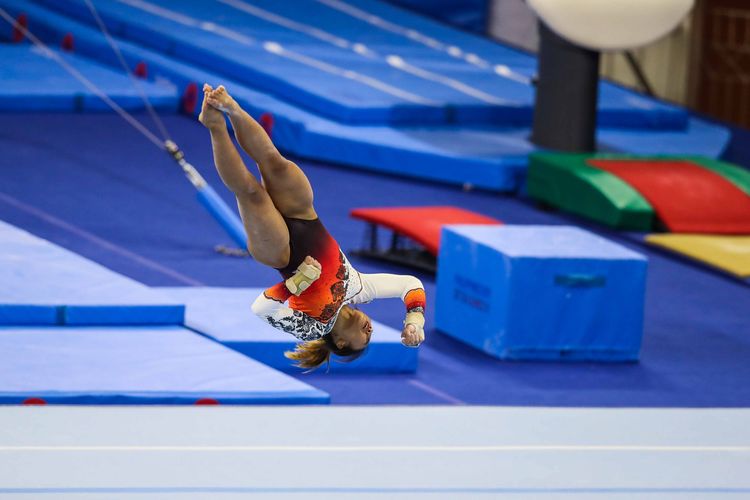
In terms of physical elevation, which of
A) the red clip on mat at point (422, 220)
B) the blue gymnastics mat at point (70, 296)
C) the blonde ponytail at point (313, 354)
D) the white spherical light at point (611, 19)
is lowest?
the blue gymnastics mat at point (70, 296)

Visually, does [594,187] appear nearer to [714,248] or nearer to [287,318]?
[714,248]

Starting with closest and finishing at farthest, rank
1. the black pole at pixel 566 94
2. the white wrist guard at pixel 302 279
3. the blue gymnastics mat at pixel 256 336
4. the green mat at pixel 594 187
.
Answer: the white wrist guard at pixel 302 279
the blue gymnastics mat at pixel 256 336
the green mat at pixel 594 187
the black pole at pixel 566 94

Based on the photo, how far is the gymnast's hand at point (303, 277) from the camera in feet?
14.9

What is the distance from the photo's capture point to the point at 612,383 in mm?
7723

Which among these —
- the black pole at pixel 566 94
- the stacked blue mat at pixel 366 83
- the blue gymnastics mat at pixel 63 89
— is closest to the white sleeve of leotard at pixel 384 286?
the stacked blue mat at pixel 366 83

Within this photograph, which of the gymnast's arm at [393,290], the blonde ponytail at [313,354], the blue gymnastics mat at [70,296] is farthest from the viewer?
the blue gymnastics mat at [70,296]

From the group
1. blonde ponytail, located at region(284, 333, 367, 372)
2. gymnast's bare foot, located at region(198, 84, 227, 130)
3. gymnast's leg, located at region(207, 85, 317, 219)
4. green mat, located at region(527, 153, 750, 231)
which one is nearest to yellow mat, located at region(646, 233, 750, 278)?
green mat, located at region(527, 153, 750, 231)

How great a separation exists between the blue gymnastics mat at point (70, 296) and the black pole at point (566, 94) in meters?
4.73

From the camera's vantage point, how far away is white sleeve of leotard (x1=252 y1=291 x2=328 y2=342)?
4.64 meters

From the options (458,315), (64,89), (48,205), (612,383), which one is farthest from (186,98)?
(612,383)

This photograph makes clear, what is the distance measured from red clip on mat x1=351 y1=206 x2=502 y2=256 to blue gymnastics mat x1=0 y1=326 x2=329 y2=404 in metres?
2.24

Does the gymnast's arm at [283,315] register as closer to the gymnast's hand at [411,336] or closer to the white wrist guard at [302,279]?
the white wrist guard at [302,279]

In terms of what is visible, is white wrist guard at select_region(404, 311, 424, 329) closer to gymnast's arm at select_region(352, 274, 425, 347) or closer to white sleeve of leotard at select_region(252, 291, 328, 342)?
gymnast's arm at select_region(352, 274, 425, 347)

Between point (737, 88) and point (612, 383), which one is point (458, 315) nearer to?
point (612, 383)
